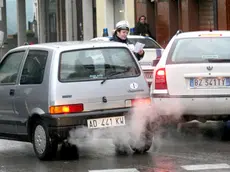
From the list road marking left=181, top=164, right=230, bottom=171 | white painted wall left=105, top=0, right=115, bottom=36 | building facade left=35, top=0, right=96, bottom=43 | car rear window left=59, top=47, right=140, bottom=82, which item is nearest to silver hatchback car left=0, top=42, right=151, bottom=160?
car rear window left=59, top=47, right=140, bottom=82

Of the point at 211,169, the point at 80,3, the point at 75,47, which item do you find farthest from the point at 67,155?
the point at 80,3

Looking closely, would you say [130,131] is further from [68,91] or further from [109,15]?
[109,15]

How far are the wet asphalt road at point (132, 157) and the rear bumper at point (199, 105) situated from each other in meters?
0.44

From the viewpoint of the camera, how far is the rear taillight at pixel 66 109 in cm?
953

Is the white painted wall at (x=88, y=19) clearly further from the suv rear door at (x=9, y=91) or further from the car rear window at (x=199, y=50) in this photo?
the suv rear door at (x=9, y=91)

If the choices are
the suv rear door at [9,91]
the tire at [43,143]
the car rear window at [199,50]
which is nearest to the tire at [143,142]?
the tire at [43,143]

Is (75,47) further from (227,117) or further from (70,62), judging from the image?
(227,117)

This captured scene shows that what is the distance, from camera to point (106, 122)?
9.73m

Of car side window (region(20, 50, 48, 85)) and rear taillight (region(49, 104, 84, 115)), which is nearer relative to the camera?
rear taillight (region(49, 104, 84, 115))

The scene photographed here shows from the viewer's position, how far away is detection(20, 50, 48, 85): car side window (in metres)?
9.94

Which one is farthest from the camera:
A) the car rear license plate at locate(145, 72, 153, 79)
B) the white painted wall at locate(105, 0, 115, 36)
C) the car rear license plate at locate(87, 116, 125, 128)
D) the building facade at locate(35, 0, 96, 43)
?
the building facade at locate(35, 0, 96, 43)

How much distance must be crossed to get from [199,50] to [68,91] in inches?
99.5

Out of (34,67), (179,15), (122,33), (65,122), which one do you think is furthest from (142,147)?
(179,15)

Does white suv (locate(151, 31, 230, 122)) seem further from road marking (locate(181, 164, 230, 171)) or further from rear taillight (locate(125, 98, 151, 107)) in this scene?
road marking (locate(181, 164, 230, 171))
